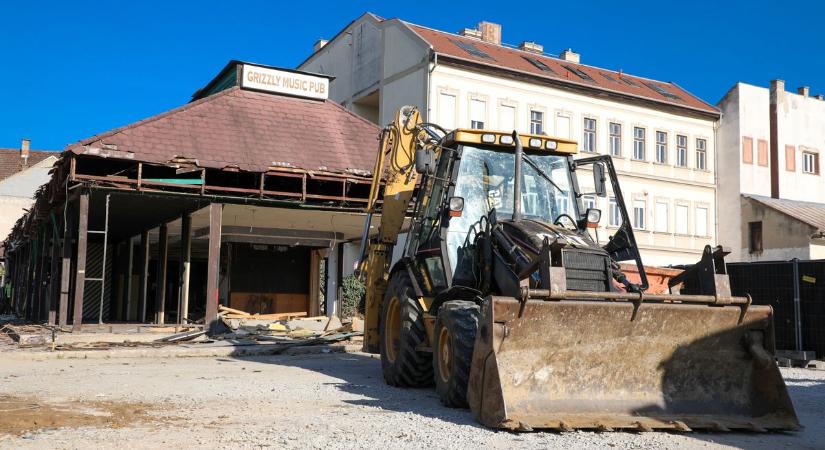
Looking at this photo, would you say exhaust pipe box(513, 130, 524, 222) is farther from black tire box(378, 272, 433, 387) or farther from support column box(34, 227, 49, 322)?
support column box(34, 227, 49, 322)

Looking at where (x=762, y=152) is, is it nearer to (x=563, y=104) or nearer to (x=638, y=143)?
(x=638, y=143)

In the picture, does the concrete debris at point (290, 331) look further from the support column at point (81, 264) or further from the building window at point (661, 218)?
the building window at point (661, 218)

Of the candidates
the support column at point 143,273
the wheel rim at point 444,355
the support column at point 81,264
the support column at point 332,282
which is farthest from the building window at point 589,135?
the wheel rim at point 444,355

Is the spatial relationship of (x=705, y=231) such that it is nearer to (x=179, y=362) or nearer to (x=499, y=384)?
(x=179, y=362)

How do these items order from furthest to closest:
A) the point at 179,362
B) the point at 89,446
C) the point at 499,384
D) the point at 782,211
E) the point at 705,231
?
the point at 705,231
the point at 782,211
the point at 179,362
the point at 499,384
the point at 89,446

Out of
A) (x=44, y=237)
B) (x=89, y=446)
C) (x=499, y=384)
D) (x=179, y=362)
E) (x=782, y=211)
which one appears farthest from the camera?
(x=782, y=211)

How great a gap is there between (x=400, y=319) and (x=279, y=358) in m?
5.98

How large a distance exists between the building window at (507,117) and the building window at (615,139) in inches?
214

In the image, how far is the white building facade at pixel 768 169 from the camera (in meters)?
39.8

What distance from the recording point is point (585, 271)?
8469mm

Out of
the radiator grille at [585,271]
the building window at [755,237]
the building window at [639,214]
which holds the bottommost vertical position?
the radiator grille at [585,271]

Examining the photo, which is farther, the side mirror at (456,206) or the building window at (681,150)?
the building window at (681,150)

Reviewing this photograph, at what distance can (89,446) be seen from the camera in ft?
21.4

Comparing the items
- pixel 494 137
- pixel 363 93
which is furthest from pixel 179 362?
pixel 363 93
